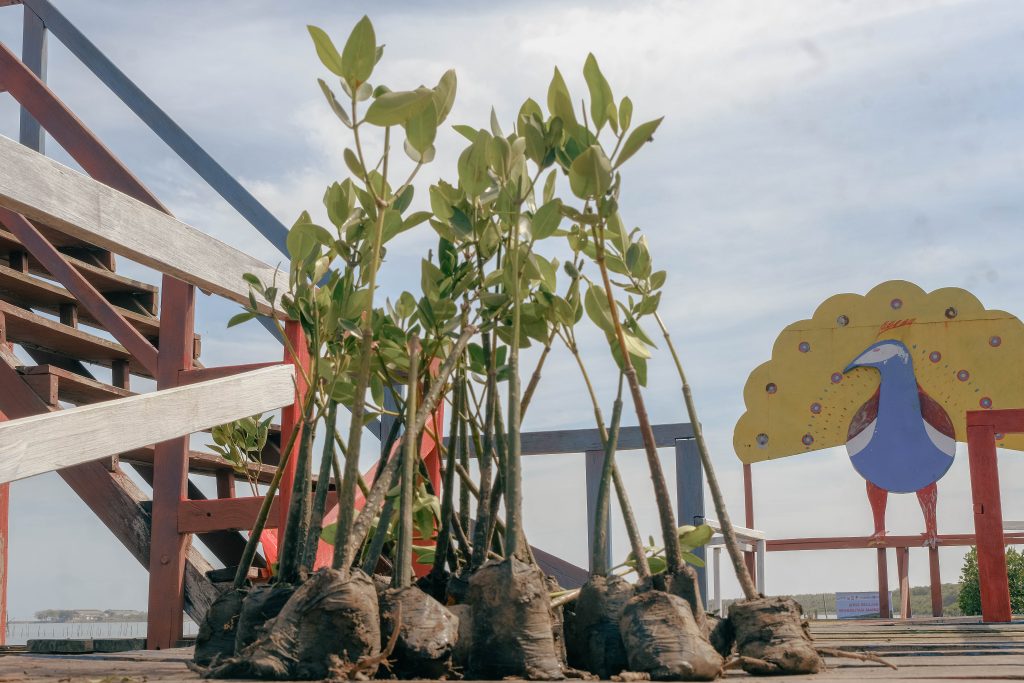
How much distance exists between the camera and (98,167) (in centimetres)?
367

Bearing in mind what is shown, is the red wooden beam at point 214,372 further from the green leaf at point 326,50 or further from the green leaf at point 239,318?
the green leaf at point 326,50

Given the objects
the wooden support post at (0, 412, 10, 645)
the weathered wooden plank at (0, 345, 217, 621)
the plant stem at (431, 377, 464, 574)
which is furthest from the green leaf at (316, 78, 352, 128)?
the wooden support post at (0, 412, 10, 645)

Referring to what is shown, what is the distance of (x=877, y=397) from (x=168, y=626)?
7.45 m

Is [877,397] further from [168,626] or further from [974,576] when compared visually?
[168,626]

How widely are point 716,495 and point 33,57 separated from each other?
461 cm

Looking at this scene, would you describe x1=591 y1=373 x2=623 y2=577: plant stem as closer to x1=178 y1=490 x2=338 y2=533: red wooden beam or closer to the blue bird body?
x1=178 y1=490 x2=338 y2=533: red wooden beam

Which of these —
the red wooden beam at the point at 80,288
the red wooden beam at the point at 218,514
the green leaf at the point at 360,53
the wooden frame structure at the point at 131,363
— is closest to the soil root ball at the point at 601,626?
the wooden frame structure at the point at 131,363

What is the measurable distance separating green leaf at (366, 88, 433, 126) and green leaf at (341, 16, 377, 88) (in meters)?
0.05

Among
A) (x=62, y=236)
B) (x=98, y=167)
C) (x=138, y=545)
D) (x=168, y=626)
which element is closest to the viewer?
(x=168, y=626)

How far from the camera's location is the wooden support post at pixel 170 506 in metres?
2.49

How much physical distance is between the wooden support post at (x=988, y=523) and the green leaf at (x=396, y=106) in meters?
2.68

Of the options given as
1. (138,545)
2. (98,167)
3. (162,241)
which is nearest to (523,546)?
(162,241)

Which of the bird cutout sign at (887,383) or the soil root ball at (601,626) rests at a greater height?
the bird cutout sign at (887,383)

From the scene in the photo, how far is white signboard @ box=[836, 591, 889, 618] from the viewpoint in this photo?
282 inches
